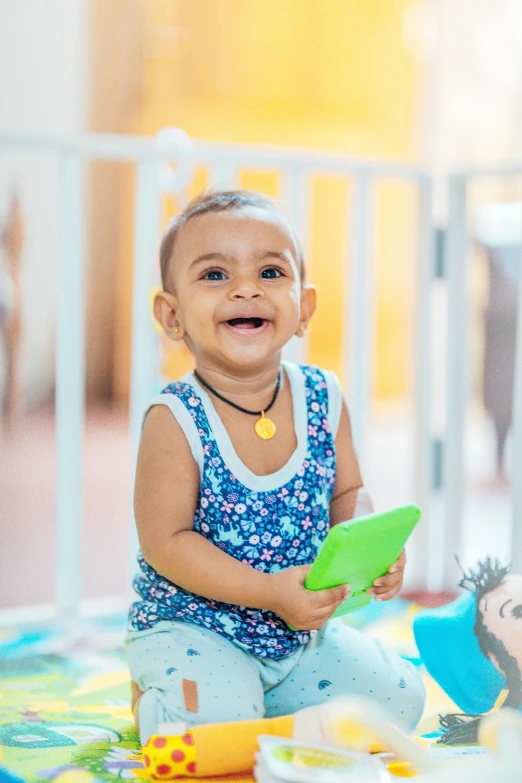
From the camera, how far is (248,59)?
3672 mm

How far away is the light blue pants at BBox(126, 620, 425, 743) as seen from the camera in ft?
3.05

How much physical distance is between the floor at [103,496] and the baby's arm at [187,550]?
0.43 metres

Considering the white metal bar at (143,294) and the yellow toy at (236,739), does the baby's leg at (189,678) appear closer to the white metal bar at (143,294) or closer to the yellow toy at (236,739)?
the yellow toy at (236,739)

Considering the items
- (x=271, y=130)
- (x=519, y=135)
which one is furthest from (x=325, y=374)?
(x=519, y=135)

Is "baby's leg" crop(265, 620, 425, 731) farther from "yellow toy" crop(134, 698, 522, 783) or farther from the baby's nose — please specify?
the baby's nose

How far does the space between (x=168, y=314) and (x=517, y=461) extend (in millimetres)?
565

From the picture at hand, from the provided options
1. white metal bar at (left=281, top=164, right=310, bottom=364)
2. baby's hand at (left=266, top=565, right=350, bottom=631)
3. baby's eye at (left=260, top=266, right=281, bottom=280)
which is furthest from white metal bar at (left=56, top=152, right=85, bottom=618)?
baby's hand at (left=266, top=565, right=350, bottom=631)

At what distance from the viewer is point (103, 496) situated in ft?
8.16

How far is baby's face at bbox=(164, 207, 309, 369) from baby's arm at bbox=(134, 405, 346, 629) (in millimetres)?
96

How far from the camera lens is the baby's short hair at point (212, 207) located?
103cm

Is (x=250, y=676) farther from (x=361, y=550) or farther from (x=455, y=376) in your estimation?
(x=455, y=376)

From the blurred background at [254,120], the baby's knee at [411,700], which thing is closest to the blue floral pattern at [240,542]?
the baby's knee at [411,700]

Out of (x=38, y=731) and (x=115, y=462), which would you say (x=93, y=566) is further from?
(x=115, y=462)

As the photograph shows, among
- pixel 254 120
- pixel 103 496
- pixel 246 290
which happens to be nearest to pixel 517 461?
pixel 246 290
